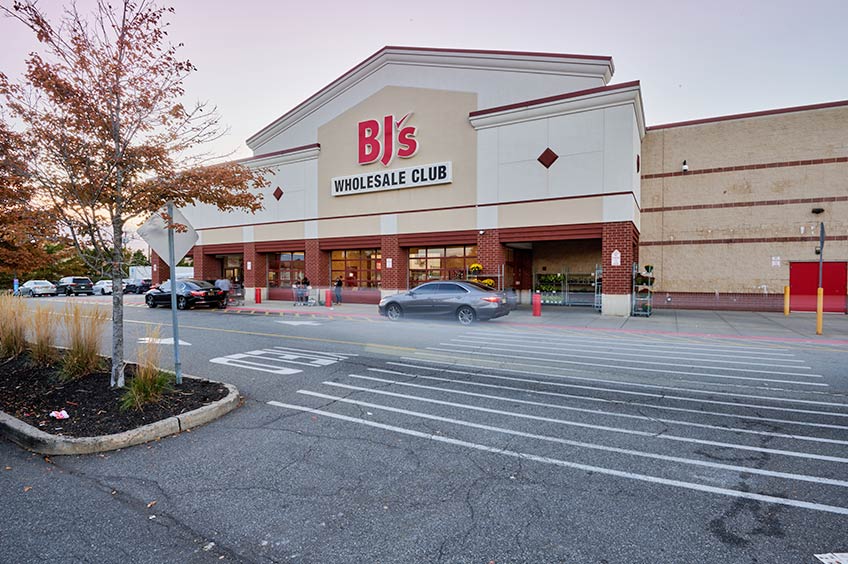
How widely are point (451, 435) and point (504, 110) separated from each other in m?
17.4

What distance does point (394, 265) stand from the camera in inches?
888

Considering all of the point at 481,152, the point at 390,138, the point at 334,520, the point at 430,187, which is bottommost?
the point at 334,520

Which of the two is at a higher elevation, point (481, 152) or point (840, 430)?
point (481, 152)

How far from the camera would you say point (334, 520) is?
10.7 ft

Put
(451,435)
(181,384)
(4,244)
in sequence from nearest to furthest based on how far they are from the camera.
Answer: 1. (451,435)
2. (181,384)
3. (4,244)

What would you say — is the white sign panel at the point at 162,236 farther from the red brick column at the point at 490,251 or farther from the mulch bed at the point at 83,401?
the red brick column at the point at 490,251

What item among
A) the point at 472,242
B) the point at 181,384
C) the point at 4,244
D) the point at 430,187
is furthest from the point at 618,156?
the point at 4,244

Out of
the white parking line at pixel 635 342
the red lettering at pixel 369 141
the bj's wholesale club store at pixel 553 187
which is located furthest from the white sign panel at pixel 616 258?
the red lettering at pixel 369 141

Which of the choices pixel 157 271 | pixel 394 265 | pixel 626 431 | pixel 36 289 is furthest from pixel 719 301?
pixel 36 289

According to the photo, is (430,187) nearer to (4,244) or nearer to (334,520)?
(4,244)

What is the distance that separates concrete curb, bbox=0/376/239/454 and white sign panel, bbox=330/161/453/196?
17.3 metres

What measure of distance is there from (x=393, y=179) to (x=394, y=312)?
8.50m

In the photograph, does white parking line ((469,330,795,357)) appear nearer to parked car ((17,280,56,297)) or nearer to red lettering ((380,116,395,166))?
red lettering ((380,116,395,166))

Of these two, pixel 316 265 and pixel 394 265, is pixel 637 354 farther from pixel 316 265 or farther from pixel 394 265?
pixel 316 265
